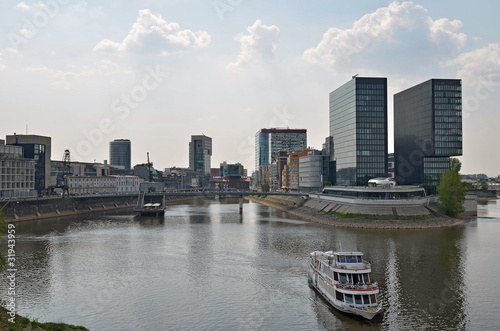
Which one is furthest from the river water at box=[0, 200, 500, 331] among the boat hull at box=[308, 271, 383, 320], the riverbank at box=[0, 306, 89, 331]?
the riverbank at box=[0, 306, 89, 331]

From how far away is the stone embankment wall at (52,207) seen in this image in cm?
12044

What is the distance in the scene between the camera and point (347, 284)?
45.3 metres

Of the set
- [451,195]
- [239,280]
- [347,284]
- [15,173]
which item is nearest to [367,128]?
[451,195]

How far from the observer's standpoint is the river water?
137 ft

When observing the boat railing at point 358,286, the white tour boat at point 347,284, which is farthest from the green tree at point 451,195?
the boat railing at point 358,286

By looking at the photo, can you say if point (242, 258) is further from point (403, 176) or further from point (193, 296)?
point (403, 176)

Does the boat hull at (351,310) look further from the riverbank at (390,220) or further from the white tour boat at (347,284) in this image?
the riverbank at (390,220)

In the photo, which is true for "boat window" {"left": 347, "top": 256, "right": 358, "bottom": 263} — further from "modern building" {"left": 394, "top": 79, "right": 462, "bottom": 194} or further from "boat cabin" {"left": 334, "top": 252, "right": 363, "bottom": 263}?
"modern building" {"left": 394, "top": 79, "right": 462, "bottom": 194}

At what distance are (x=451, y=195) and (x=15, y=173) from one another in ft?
479

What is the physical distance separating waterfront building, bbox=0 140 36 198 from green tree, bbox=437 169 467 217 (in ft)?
466

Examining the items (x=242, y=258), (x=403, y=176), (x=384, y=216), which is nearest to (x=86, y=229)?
(x=242, y=258)

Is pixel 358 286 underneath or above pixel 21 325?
underneath

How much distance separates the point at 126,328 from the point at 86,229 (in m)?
77.3

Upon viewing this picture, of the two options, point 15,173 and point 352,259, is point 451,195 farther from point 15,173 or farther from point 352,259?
point 15,173
